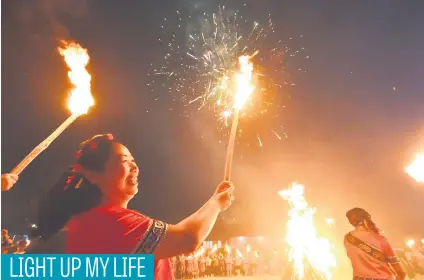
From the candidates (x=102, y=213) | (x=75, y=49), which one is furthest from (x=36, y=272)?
(x=75, y=49)

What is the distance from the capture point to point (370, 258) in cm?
457

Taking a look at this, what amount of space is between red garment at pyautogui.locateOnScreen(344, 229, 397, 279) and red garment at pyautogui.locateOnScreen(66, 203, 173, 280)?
3.47 meters

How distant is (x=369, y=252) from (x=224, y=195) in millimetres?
2997

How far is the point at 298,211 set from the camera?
10758 millimetres

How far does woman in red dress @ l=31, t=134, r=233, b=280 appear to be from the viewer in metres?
2.00

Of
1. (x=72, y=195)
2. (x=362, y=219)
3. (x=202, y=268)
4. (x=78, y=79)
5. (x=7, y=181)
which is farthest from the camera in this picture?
(x=202, y=268)

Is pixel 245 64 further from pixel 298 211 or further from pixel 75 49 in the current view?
pixel 298 211

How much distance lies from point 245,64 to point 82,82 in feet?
8.29

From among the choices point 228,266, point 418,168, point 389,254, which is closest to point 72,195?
point 389,254

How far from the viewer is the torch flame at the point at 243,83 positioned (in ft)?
12.3

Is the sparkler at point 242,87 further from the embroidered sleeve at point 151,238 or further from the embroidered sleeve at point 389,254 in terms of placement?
the embroidered sleeve at point 389,254

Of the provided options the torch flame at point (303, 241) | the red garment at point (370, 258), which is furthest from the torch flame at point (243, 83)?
the torch flame at point (303, 241)

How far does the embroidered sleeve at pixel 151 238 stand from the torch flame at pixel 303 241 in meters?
8.73

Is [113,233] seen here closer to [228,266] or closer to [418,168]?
[418,168]
